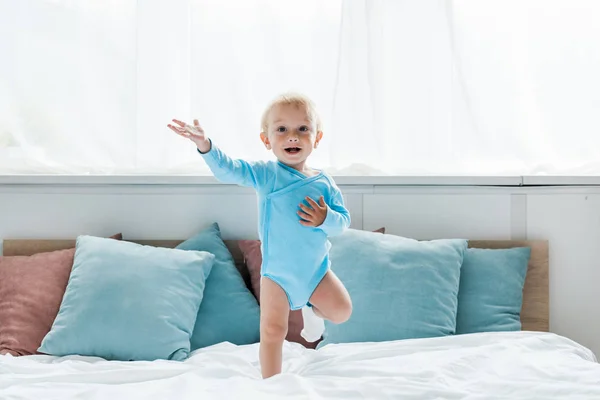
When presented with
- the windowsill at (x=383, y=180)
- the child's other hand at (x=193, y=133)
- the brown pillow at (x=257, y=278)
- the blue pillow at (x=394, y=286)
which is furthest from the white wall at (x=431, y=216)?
the child's other hand at (x=193, y=133)

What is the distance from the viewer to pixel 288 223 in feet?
5.45

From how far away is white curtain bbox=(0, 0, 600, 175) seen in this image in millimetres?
2486

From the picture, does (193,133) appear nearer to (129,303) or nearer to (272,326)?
(272,326)

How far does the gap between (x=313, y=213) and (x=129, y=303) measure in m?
0.76

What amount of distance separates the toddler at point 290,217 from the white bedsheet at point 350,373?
6.4 inches

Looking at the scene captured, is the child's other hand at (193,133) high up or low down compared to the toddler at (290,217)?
up

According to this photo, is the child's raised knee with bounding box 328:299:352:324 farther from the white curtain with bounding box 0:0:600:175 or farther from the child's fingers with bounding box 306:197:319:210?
the white curtain with bounding box 0:0:600:175

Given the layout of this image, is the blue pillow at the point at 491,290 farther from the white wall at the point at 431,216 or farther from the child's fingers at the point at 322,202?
the child's fingers at the point at 322,202

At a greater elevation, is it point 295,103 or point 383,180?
point 295,103

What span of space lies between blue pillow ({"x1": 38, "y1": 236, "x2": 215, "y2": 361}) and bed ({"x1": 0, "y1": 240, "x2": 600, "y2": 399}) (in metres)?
0.07

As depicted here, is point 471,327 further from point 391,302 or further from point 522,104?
point 522,104

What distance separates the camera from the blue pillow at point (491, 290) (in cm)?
218

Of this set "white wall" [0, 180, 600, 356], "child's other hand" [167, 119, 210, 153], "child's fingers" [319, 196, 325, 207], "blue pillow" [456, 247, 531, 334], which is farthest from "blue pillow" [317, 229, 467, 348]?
"child's other hand" [167, 119, 210, 153]

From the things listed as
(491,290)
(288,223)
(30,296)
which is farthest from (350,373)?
(30,296)
